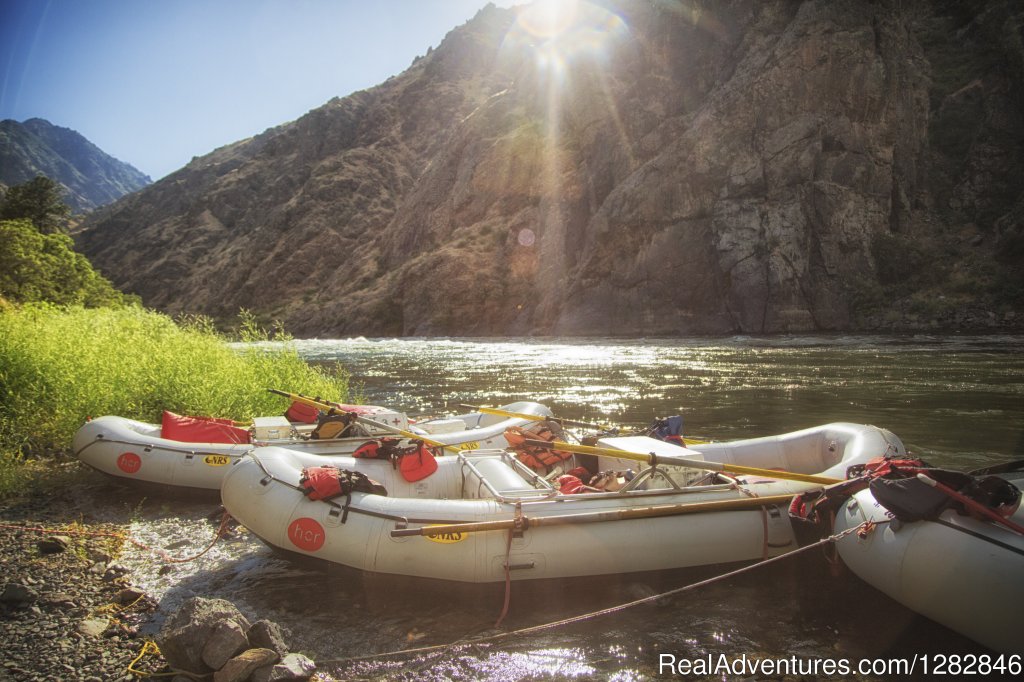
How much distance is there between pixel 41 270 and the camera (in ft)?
74.0

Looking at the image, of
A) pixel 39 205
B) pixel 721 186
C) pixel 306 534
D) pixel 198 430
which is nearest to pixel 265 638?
pixel 306 534

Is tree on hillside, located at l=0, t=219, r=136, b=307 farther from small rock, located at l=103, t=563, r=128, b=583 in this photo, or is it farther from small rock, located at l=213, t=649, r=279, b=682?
small rock, located at l=213, t=649, r=279, b=682

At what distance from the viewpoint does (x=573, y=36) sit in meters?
65.6

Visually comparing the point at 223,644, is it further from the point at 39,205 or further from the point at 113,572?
the point at 39,205

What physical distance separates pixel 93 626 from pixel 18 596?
2.27ft

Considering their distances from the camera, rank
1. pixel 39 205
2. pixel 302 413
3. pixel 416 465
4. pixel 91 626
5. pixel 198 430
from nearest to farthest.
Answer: pixel 91 626
pixel 416 465
pixel 198 430
pixel 302 413
pixel 39 205

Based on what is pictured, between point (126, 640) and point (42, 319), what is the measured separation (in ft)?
27.2

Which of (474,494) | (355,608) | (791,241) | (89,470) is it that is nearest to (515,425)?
(474,494)

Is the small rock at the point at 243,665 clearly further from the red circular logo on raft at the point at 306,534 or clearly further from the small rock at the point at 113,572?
the small rock at the point at 113,572

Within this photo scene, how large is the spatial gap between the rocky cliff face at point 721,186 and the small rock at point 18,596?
40.4 meters

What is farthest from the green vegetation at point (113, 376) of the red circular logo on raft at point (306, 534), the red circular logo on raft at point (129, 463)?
the red circular logo on raft at point (306, 534)

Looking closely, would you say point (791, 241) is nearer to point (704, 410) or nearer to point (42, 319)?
point (704, 410)

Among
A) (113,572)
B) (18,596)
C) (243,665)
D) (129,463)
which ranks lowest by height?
(113,572)

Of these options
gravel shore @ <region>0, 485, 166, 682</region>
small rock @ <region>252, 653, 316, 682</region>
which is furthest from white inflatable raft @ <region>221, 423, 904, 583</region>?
small rock @ <region>252, 653, 316, 682</region>
